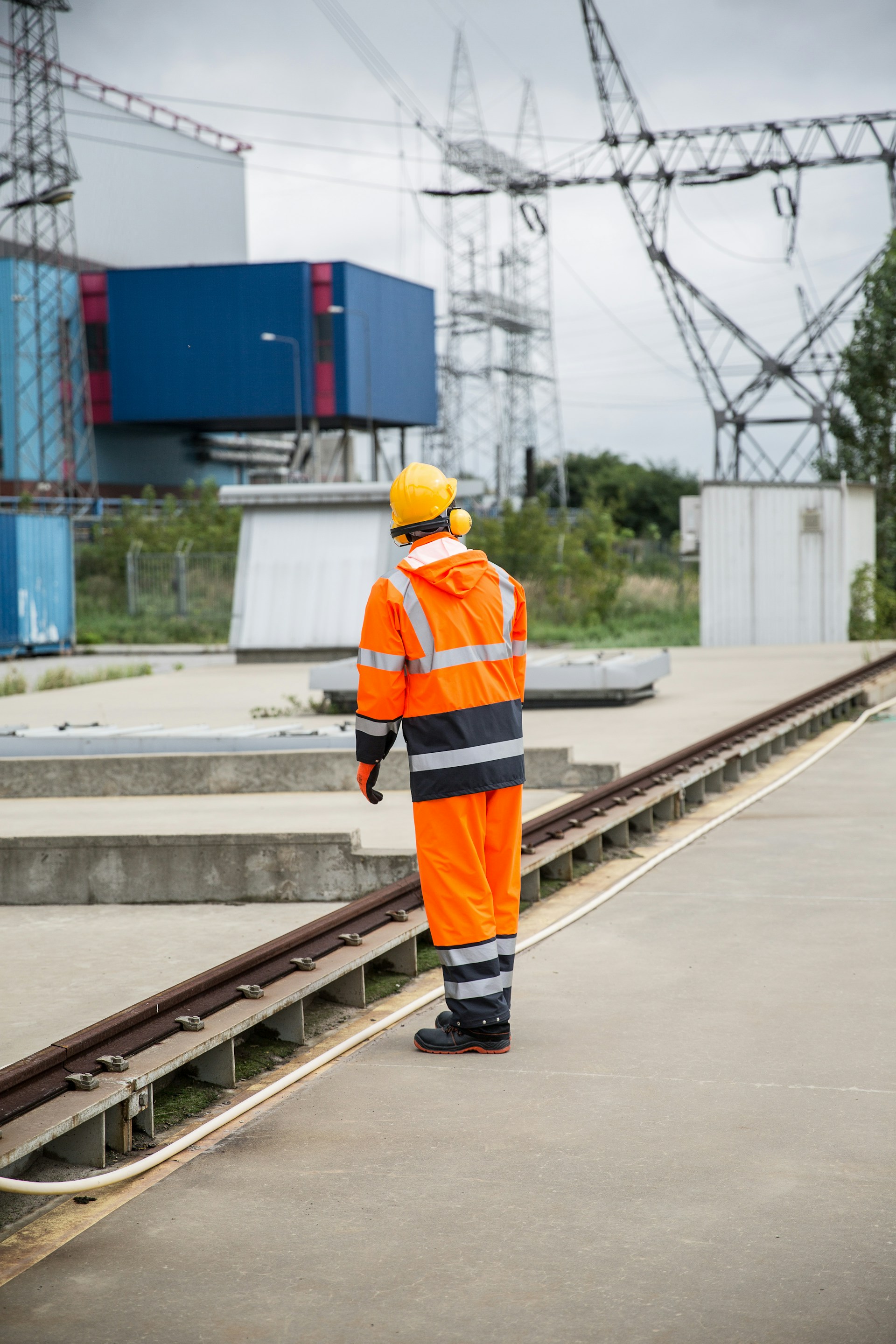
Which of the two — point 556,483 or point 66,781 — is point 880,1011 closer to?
point 66,781

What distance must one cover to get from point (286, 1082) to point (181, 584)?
A: 3547 cm

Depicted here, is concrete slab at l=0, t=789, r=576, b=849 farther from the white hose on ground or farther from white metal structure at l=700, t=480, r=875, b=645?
white metal structure at l=700, t=480, r=875, b=645

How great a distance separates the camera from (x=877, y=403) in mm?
31984

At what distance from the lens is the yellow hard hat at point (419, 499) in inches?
190

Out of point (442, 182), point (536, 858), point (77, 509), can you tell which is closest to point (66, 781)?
point (536, 858)

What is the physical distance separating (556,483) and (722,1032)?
243 ft

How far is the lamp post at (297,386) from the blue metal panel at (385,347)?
55.9 inches

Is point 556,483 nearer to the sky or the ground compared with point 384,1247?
nearer to the sky

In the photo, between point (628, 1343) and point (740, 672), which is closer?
point (628, 1343)

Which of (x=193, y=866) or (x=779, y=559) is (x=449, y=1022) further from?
(x=779, y=559)

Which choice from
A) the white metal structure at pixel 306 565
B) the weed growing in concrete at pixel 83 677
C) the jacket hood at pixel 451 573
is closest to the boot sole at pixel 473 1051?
the jacket hood at pixel 451 573

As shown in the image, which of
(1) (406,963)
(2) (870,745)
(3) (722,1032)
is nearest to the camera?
(3) (722,1032)

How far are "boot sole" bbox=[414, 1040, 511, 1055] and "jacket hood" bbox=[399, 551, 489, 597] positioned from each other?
1.50m

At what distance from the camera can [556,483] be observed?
3071 inches
